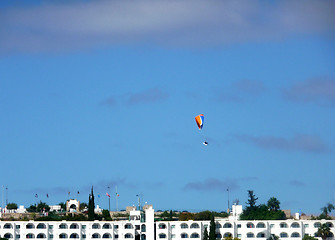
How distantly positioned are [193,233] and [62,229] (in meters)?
30.9

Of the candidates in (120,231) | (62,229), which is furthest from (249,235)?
(62,229)

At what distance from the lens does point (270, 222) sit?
191000mm

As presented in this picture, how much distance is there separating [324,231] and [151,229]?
4001cm

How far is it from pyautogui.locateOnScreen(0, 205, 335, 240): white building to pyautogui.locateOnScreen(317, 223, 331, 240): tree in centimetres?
202

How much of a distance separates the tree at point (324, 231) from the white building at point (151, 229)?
2.02 metres

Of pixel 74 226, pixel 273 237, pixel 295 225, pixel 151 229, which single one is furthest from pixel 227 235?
pixel 74 226

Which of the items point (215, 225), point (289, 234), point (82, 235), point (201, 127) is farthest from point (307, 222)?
point (82, 235)

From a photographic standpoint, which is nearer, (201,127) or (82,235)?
(201,127)

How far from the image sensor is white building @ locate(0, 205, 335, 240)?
187500mm

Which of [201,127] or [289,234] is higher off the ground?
[201,127]

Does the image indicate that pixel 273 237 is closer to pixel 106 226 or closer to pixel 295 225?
pixel 295 225

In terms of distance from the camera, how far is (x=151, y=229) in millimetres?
187250

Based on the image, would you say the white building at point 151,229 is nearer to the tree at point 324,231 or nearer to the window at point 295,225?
the window at point 295,225

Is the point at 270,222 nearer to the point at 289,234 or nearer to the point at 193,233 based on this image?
the point at 289,234
